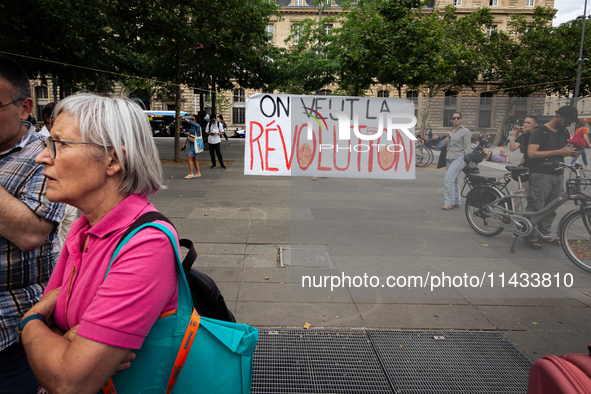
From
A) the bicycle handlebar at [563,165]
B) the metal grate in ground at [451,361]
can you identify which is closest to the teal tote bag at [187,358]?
the metal grate in ground at [451,361]

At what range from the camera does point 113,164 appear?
3.96 ft

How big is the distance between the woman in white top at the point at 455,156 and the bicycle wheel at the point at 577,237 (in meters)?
1.10

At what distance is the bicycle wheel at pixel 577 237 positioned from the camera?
13.0 ft

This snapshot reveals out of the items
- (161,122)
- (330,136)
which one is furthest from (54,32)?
(161,122)

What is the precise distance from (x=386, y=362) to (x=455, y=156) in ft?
7.78

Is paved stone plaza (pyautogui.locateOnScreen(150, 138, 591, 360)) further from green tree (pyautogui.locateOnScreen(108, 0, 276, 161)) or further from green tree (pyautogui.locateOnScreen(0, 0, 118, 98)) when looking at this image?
green tree (pyautogui.locateOnScreen(0, 0, 118, 98))

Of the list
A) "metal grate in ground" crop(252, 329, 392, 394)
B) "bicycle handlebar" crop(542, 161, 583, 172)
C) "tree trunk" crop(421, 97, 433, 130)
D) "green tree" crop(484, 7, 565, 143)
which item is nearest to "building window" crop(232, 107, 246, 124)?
"green tree" crop(484, 7, 565, 143)

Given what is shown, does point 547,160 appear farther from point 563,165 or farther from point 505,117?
point 505,117

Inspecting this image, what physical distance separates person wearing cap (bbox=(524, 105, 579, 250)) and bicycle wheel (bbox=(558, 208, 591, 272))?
0.10 metres

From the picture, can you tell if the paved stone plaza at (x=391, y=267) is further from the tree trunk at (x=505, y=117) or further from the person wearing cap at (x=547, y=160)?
the tree trunk at (x=505, y=117)

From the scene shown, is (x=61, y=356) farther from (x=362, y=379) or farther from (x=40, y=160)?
(x=362, y=379)

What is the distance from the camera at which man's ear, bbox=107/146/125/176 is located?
1.20 meters

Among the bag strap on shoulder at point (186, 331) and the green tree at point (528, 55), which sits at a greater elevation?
the green tree at point (528, 55)

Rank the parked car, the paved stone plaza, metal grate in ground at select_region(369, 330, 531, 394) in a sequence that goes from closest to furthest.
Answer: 1. metal grate in ground at select_region(369, 330, 531, 394)
2. the paved stone plaza
3. the parked car
